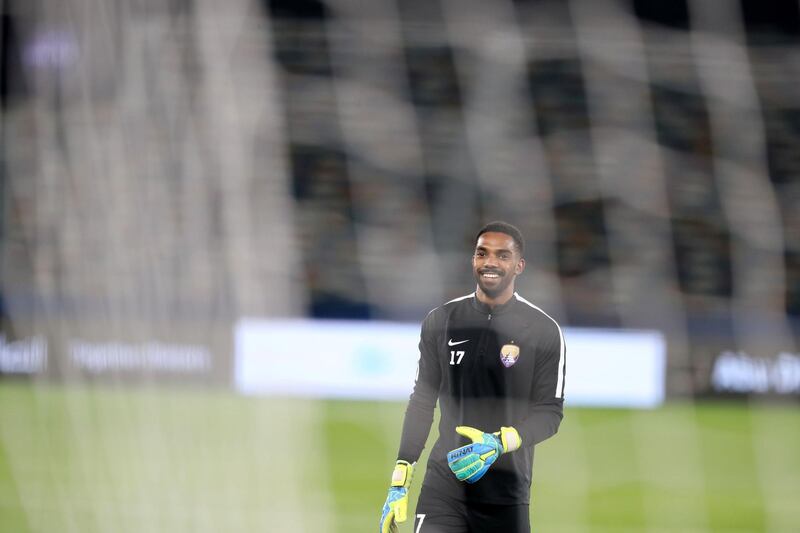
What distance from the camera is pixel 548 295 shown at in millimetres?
8023

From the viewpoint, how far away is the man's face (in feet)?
7.59

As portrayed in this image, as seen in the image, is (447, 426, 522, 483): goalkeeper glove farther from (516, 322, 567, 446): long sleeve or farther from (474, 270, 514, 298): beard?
(474, 270, 514, 298): beard

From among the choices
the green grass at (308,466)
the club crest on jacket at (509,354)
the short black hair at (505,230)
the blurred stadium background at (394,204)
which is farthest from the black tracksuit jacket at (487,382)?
the blurred stadium background at (394,204)

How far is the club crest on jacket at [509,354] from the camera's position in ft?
8.00

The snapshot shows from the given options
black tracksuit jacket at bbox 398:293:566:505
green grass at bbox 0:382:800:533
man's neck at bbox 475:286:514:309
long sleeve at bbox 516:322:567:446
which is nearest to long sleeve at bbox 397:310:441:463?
black tracksuit jacket at bbox 398:293:566:505

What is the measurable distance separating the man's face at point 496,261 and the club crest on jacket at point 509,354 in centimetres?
13

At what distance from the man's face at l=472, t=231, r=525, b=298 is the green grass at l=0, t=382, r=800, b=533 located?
243cm

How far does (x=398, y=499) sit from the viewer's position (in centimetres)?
243

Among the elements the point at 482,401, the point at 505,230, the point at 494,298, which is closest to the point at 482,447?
the point at 482,401

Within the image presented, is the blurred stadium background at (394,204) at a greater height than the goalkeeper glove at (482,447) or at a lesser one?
greater

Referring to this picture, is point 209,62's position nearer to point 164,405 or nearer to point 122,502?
point 164,405

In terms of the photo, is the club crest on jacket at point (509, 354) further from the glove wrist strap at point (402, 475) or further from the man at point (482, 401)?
the glove wrist strap at point (402, 475)

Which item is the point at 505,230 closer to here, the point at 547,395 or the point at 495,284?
the point at 495,284

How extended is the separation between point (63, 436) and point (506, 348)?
4872mm
